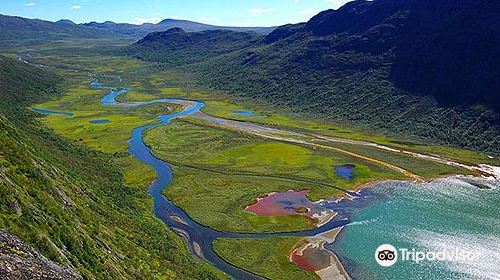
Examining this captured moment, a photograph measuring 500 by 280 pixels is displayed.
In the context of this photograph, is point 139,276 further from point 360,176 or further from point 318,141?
point 318,141

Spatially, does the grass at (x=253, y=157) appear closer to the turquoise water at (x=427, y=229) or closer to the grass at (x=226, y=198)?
the grass at (x=226, y=198)

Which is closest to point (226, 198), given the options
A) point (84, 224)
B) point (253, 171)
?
point (253, 171)

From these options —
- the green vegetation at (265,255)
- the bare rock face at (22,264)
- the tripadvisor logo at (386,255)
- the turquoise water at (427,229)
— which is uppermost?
the bare rock face at (22,264)

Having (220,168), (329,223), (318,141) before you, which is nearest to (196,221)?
(329,223)

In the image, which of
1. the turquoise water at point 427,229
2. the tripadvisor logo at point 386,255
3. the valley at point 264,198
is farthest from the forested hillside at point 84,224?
the tripadvisor logo at point 386,255

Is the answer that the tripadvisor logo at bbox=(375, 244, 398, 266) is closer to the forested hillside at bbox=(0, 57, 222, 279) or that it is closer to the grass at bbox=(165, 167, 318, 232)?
the grass at bbox=(165, 167, 318, 232)

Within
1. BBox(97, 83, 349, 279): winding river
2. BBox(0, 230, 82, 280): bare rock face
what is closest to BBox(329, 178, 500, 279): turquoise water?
BBox(97, 83, 349, 279): winding river
